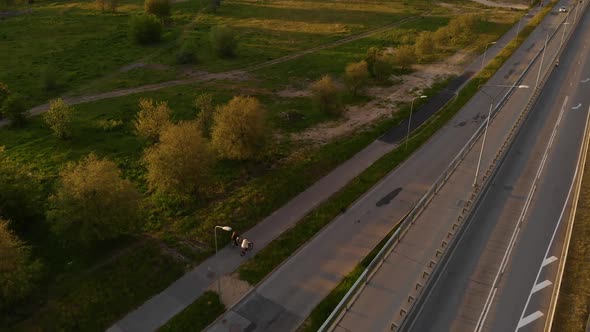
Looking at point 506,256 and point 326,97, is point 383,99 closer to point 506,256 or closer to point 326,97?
point 326,97

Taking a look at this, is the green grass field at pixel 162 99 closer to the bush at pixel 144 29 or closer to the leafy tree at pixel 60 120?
the leafy tree at pixel 60 120

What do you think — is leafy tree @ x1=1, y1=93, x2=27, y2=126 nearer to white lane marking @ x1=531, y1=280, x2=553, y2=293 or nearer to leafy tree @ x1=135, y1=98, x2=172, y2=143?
leafy tree @ x1=135, y1=98, x2=172, y2=143

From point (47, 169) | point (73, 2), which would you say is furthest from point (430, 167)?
point (73, 2)

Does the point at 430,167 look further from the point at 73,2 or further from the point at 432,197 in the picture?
the point at 73,2

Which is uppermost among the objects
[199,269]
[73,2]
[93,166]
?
[73,2]

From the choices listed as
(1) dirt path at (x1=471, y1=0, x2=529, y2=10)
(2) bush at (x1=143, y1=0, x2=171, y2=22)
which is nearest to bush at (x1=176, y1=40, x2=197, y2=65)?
(2) bush at (x1=143, y1=0, x2=171, y2=22)

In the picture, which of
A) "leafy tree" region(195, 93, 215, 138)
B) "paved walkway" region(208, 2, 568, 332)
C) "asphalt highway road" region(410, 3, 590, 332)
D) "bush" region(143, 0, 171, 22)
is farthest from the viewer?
"bush" region(143, 0, 171, 22)
